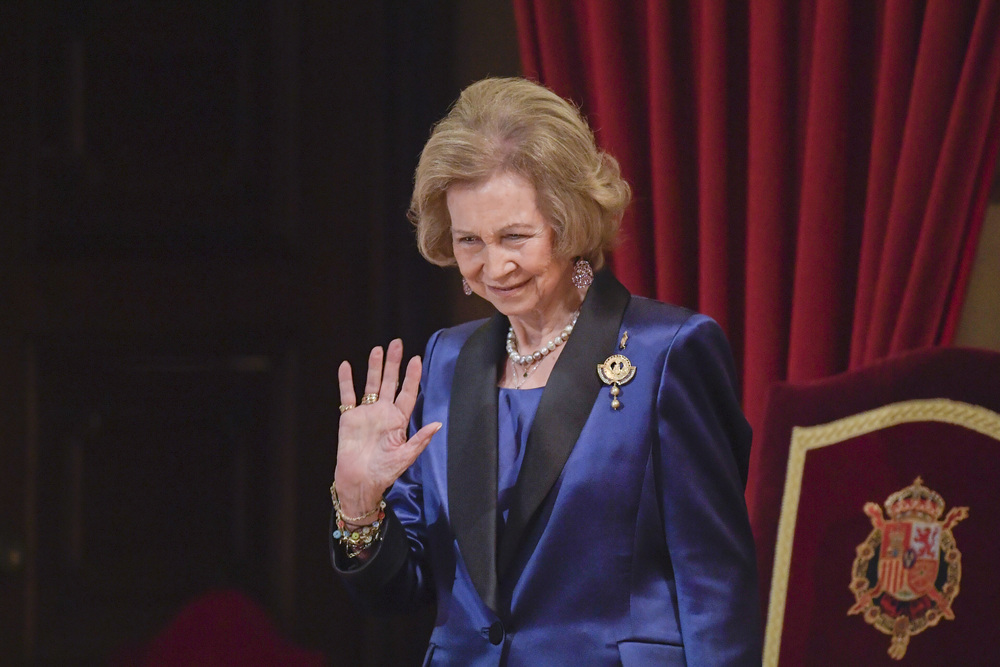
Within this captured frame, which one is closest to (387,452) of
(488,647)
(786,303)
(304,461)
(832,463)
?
(488,647)

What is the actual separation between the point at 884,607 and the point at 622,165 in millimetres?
836

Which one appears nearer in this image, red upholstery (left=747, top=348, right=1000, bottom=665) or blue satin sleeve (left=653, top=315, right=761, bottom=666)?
blue satin sleeve (left=653, top=315, right=761, bottom=666)

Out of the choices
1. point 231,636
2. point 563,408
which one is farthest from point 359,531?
point 231,636

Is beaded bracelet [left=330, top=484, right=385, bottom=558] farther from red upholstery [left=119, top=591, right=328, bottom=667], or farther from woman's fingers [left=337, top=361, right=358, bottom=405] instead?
red upholstery [left=119, top=591, right=328, bottom=667]

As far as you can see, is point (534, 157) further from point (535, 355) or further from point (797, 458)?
point (797, 458)

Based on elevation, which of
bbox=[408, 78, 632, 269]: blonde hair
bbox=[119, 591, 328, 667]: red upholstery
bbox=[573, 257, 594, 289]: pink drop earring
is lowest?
bbox=[119, 591, 328, 667]: red upholstery

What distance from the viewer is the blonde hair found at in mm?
1297

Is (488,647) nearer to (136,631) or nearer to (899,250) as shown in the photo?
(899,250)

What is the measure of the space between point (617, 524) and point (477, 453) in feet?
0.65

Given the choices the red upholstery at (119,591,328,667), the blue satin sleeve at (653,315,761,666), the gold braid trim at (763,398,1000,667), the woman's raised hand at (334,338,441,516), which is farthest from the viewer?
the red upholstery at (119,591,328,667)

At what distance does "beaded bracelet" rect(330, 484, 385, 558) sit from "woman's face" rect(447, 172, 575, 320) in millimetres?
296

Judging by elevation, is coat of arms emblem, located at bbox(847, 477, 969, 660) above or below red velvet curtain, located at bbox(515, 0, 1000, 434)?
below

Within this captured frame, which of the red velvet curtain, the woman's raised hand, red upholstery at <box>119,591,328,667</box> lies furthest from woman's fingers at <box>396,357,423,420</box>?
red upholstery at <box>119,591,328,667</box>

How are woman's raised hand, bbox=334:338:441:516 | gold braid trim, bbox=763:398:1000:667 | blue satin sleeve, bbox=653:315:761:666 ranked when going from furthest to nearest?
gold braid trim, bbox=763:398:1000:667 < woman's raised hand, bbox=334:338:441:516 < blue satin sleeve, bbox=653:315:761:666
